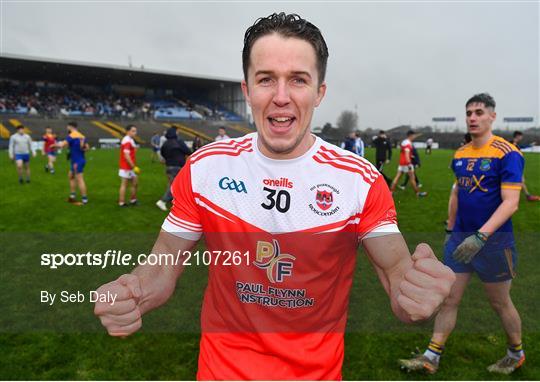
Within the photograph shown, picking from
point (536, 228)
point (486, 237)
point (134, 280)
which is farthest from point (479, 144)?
point (536, 228)

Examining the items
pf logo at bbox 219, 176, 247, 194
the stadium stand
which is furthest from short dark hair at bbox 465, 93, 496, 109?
the stadium stand

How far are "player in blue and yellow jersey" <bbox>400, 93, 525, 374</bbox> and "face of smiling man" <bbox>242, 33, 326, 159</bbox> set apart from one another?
7.44 ft

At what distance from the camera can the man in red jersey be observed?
183cm

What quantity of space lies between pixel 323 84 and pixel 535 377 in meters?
3.49

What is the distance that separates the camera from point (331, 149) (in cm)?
204

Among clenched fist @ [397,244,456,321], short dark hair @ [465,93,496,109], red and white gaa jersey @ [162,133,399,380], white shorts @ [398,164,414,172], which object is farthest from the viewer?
white shorts @ [398,164,414,172]

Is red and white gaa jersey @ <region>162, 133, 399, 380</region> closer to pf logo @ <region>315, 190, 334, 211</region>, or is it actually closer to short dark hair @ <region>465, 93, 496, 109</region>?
pf logo @ <region>315, 190, 334, 211</region>

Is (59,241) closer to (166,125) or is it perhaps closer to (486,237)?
(486,237)

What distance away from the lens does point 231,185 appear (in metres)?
2.04

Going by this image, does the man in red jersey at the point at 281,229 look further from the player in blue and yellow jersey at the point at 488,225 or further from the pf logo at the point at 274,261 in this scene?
the player in blue and yellow jersey at the point at 488,225

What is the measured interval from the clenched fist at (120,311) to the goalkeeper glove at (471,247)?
2.78 m

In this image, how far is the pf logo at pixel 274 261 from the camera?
193 cm

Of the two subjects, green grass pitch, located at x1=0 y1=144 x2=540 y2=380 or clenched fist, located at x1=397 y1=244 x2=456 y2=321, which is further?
green grass pitch, located at x1=0 y1=144 x2=540 y2=380
